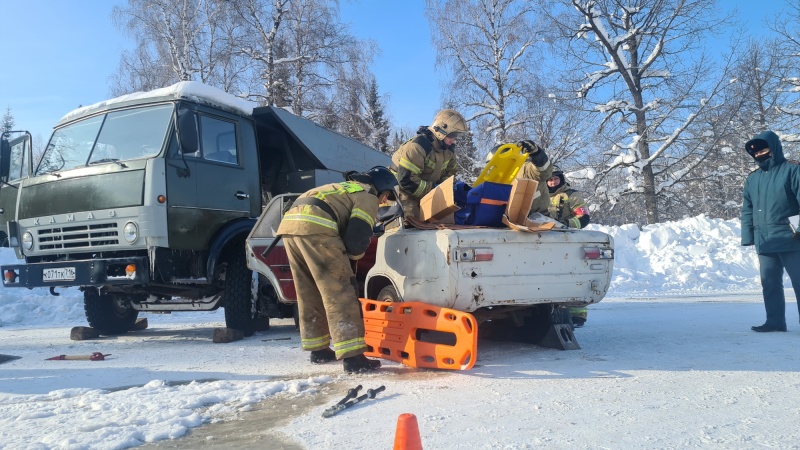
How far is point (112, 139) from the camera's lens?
6367 millimetres

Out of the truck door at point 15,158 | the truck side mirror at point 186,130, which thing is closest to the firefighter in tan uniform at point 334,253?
the truck side mirror at point 186,130

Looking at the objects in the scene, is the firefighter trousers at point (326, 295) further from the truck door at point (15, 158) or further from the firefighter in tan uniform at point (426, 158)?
the truck door at point (15, 158)

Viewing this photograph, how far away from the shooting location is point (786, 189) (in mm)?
5785

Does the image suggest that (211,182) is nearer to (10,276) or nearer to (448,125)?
(10,276)

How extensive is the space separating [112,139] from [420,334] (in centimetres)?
414

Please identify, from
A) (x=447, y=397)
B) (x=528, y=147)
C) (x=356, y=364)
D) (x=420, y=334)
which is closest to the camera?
(x=447, y=397)

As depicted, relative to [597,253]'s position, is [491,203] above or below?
above

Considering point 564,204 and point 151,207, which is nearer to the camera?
point 151,207

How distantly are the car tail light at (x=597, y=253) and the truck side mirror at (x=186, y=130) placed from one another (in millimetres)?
3988

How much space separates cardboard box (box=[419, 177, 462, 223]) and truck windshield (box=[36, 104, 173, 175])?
299 centimetres

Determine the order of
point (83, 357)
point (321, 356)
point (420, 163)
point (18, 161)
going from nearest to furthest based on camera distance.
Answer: point (321, 356) → point (420, 163) → point (83, 357) → point (18, 161)

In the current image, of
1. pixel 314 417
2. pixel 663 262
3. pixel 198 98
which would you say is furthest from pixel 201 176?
pixel 663 262

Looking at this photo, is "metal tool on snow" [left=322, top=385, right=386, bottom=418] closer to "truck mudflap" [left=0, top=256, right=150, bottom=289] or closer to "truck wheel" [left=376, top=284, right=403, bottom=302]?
"truck wheel" [left=376, top=284, right=403, bottom=302]

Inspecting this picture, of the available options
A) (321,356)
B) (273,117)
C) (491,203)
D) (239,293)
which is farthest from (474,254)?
(273,117)
